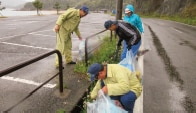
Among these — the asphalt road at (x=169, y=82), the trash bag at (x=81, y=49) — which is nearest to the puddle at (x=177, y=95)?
the asphalt road at (x=169, y=82)

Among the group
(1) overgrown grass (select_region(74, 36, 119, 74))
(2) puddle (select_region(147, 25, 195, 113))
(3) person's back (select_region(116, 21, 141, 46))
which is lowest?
(2) puddle (select_region(147, 25, 195, 113))

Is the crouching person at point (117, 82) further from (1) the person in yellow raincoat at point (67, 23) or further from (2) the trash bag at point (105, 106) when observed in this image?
(1) the person in yellow raincoat at point (67, 23)

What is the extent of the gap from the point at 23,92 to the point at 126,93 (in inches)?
93.3

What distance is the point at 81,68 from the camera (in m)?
5.88

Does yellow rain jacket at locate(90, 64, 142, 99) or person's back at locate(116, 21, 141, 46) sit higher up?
person's back at locate(116, 21, 141, 46)

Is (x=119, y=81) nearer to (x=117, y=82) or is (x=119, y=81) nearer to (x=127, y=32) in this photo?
(x=117, y=82)

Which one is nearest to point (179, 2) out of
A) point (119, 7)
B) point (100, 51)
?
point (119, 7)

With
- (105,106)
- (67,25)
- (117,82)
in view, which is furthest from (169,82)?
(105,106)

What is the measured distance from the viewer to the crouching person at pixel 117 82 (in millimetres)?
3138

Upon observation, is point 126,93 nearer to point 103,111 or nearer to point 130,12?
point 103,111

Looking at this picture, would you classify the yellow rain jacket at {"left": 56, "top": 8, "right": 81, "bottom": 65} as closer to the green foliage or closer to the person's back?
the person's back

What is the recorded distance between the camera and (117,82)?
324 cm

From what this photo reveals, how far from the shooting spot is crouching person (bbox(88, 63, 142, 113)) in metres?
3.14

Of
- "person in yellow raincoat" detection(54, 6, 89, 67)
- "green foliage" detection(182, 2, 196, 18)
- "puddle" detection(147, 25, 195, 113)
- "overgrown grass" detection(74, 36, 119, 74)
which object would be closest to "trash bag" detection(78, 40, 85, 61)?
"overgrown grass" detection(74, 36, 119, 74)
